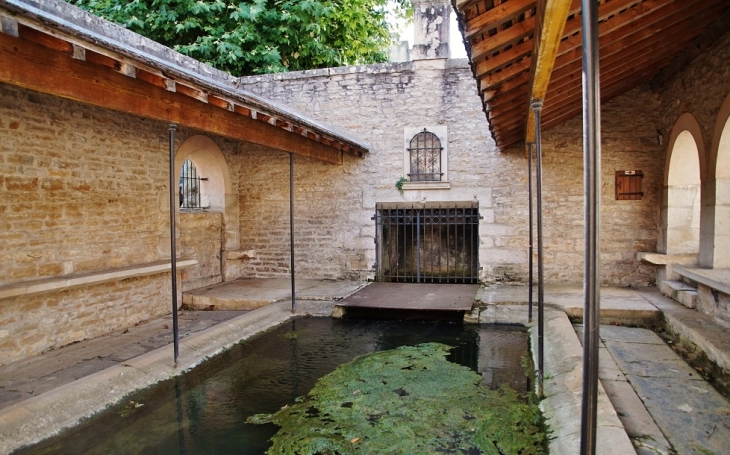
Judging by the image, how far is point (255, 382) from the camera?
13.8 ft

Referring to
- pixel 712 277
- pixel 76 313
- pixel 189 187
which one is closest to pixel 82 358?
pixel 76 313

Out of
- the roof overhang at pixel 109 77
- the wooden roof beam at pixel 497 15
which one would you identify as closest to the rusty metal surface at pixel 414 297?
the roof overhang at pixel 109 77

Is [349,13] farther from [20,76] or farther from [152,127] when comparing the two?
[20,76]

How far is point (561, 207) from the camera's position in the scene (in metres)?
7.31

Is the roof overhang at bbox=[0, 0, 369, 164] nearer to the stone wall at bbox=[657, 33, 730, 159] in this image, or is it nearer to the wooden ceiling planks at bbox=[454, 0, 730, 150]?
the wooden ceiling planks at bbox=[454, 0, 730, 150]

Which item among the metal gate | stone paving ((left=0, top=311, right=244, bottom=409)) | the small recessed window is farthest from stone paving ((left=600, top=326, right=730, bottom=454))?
stone paving ((left=0, top=311, right=244, bottom=409))

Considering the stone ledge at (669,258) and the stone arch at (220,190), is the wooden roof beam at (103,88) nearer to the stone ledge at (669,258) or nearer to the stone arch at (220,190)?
the stone arch at (220,190)

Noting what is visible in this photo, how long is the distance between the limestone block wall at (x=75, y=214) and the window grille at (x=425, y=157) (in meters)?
3.79

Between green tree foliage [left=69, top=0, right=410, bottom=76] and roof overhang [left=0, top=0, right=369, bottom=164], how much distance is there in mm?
5171

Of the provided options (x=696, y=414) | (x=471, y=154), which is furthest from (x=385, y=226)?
(x=696, y=414)

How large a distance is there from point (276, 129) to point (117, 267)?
8.29ft

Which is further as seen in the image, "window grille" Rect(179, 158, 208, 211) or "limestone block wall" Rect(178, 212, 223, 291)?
"window grille" Rect(179, 158, 208, 211)

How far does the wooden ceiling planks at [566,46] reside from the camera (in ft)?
9.10

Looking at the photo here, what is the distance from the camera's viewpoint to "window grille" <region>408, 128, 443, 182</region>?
782cm
